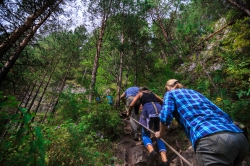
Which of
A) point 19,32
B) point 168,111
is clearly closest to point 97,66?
point 19,32

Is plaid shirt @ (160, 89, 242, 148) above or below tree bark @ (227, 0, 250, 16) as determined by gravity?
below

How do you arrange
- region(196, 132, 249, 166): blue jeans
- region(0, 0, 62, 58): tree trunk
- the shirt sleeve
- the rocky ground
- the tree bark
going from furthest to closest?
the tree bark < region(0, 0, 62, 58): tree trunk < the rocky ground < the shirt sleeve < region(196, 132, 249, 166): blue jeans

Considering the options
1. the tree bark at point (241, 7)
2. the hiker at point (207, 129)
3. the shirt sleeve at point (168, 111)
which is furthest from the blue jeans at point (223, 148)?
the tree bark at point (241, 7)

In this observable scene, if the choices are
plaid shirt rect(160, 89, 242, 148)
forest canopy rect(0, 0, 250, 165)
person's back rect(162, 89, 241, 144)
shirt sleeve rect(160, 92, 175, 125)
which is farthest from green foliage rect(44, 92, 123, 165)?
person's back rect(162, 89, 241, 144)

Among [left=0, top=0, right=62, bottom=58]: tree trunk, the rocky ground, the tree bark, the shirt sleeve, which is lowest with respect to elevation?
the rocky ground

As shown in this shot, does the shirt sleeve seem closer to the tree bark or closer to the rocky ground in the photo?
the rocky ground

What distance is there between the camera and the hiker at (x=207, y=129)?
1.73m

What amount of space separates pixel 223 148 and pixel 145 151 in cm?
346

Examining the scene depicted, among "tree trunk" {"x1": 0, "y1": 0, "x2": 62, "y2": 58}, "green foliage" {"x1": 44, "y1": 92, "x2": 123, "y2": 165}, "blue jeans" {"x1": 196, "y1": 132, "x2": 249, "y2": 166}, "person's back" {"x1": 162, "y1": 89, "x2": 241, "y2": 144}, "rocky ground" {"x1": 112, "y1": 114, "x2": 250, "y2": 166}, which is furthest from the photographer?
"tree trunk" {"x1": 0, "y1": 0, "x2": 62, "y2": 58}

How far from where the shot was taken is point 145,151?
4809mm

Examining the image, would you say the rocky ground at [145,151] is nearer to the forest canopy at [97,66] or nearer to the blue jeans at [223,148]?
the forest canopy at [97,66]

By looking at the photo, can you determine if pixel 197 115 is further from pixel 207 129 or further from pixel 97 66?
pixel 97 66

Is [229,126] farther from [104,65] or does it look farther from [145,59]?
[104,65]

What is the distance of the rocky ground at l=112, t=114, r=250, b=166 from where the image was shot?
4.07 meters
